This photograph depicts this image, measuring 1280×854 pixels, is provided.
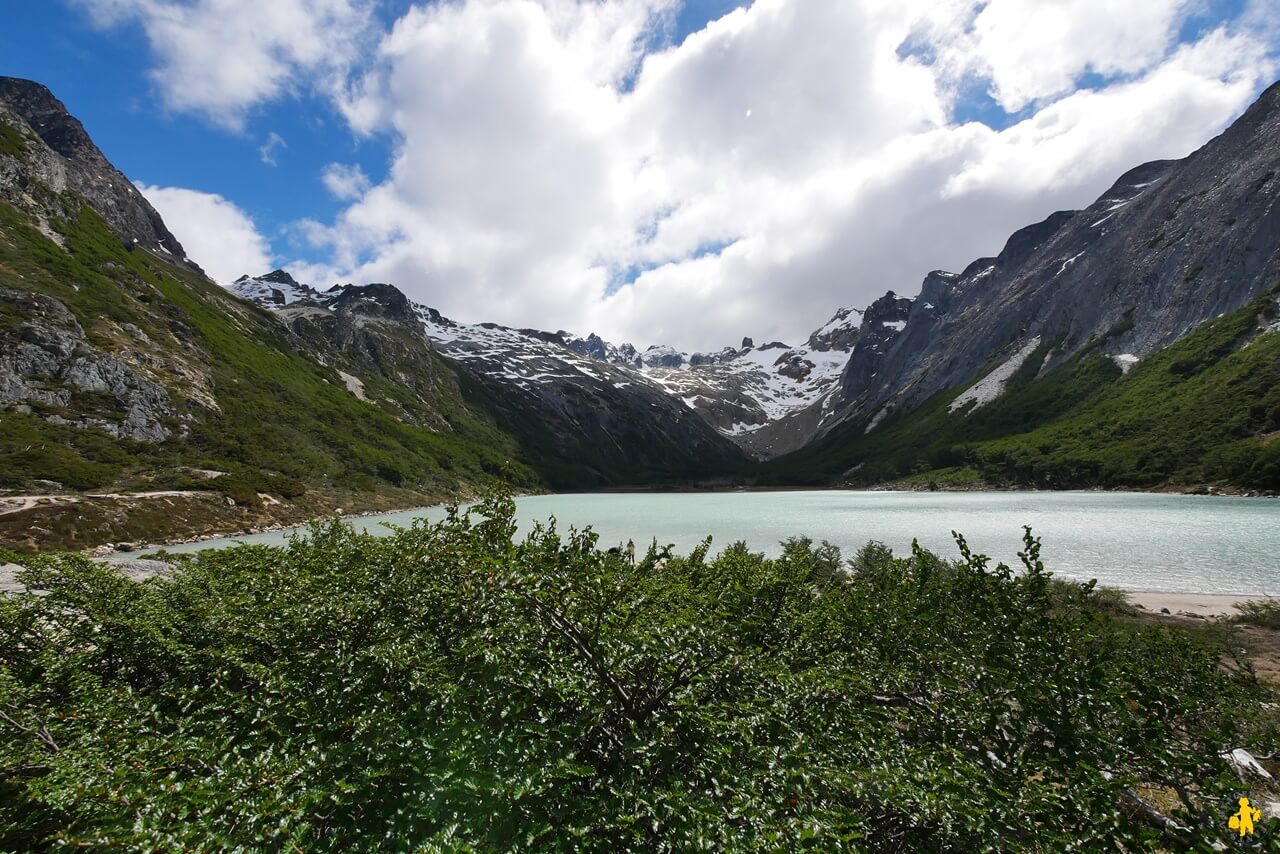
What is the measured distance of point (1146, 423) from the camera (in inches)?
4754

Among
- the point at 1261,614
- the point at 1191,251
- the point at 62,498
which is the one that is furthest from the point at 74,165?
the point at 1191,251

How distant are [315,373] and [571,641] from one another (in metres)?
187

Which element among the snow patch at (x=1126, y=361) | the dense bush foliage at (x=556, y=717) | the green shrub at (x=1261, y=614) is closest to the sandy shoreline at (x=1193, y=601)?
the green shrub at (x=1261, y=614)

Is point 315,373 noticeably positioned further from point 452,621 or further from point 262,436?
point 452,621

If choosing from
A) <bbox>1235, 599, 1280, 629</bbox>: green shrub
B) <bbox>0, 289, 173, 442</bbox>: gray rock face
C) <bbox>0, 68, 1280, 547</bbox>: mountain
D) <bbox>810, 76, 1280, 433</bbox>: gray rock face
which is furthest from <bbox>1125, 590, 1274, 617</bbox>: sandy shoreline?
<bbox>810, 76, 1280, 433</bbox>: gray rock face

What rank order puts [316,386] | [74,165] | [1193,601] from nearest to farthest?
[1193,601]
[316,386]
[74,165]

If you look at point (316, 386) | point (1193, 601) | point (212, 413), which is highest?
point (316, 386)

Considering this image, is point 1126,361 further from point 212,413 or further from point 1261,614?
point 212,413

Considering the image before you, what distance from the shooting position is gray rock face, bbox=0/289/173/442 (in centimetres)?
7012

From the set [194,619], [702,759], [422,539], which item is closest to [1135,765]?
[702,759]

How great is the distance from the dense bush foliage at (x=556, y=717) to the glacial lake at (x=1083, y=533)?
10.1 meters

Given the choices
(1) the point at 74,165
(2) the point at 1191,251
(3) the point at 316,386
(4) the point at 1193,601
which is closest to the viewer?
(4) the point at 1193,601

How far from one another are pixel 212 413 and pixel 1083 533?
129284 mm

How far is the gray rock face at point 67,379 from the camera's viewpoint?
230 feet
